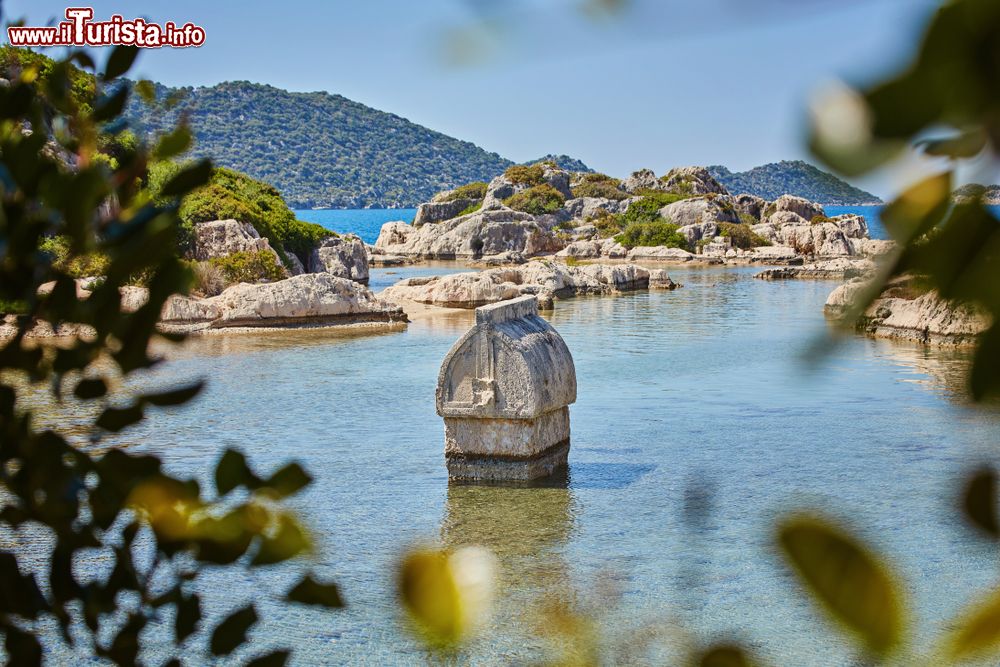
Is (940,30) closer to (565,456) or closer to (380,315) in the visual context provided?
(565,456)

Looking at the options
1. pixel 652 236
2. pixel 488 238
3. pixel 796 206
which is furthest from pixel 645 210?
pixel 796 206

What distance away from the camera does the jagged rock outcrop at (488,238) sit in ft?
174

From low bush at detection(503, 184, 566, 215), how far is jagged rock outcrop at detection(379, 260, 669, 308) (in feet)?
108

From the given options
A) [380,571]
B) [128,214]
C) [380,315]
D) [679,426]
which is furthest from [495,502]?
[380,315]

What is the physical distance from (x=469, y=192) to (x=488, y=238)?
2299cm

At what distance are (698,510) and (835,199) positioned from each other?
0.76 ft

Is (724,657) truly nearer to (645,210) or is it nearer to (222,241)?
(222,241)

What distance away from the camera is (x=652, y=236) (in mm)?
51375

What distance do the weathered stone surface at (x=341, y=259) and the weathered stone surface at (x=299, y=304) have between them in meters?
9.92

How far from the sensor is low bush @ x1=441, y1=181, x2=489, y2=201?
75.0 meters

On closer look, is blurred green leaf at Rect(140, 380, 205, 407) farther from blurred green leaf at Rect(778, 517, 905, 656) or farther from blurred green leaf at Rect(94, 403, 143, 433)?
blurred green leaf at Rect(778, 517, 905, 656)

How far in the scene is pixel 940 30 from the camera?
458 millimetres

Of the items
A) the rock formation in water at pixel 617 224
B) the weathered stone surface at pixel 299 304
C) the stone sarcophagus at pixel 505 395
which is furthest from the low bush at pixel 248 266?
the rock formation in water at pixel 617 224

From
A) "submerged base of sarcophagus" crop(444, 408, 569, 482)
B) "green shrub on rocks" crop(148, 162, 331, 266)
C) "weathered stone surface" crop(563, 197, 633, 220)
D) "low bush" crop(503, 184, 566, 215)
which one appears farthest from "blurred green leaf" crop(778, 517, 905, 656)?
"weathered stone surface" crop(563, 197, 633, 220)
